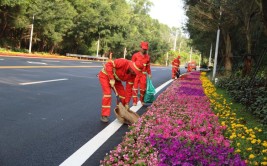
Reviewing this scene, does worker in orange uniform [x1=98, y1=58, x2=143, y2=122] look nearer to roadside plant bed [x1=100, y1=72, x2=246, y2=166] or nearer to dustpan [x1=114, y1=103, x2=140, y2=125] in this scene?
dustpan [x1=114, y1=103, x2=140, y2=125]

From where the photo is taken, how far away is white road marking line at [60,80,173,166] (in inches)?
174

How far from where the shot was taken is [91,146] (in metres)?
5.20

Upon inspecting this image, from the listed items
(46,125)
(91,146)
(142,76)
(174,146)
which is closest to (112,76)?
(46,125)

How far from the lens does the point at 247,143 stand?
17.3 feet

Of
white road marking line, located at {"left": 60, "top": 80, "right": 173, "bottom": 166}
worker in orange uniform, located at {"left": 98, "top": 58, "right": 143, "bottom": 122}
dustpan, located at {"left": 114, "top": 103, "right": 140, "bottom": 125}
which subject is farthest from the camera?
worker in orange uniform, located at {"left": 98, "top": 58, "right": 143, "bottom": 122}

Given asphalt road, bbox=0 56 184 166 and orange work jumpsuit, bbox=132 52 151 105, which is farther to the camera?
orange work jumpsuit, bbox=132 52 151 105

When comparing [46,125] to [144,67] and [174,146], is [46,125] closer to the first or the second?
[174,146]

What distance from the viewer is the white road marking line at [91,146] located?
14.5ft

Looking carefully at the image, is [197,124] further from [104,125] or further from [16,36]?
[16,36]

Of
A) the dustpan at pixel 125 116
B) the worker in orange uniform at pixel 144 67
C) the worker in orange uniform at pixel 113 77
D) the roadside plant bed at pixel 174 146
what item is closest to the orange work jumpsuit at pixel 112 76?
the worker in orange uniform at pixel 113 77

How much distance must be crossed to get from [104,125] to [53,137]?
1.48m

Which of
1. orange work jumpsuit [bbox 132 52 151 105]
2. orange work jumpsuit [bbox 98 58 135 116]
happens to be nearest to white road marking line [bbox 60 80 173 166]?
orange work jumpsuit [bbox 98 58 135 116]

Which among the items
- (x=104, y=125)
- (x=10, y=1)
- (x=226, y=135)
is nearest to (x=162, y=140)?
(x=226, y=135)

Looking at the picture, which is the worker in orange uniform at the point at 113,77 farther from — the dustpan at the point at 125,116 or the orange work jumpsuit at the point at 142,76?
the orange work jumpsuit at the point at 142,76
